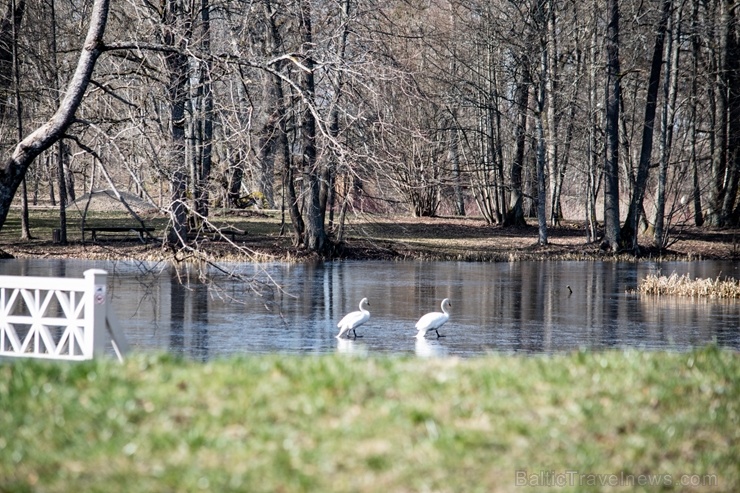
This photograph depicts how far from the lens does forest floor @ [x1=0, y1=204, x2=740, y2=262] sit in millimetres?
34625

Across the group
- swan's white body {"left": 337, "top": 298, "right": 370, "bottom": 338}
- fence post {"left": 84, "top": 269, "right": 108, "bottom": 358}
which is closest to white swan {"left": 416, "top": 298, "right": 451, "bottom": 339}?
swan's white body {"left": 337, "top": 298, "right": 370, "bottom": 338}

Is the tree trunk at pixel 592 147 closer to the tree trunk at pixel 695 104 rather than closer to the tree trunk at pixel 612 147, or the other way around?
the tree trunk at pixel 612 147

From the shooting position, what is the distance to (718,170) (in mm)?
48625

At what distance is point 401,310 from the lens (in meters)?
22.3

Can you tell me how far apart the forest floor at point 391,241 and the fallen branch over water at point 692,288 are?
10021 mm

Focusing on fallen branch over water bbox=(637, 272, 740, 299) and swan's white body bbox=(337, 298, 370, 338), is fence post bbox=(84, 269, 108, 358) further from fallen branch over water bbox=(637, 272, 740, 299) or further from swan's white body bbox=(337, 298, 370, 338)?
fallen branch over water bbox=(637, 272, 740, 299)

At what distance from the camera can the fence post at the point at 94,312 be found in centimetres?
1083

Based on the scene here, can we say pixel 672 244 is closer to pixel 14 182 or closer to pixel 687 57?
pixel 687 57

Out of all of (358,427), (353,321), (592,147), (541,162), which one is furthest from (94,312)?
(592,147)

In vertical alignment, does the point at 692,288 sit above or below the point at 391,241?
below

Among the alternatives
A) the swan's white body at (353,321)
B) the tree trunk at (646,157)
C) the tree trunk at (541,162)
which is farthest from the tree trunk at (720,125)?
the swan's white body at (353,321)

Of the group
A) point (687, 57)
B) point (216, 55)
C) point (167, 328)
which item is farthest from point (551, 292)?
point (687, 57)

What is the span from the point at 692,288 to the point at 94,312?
63.7 feet

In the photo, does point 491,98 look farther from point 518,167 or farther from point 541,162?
point 518,167
